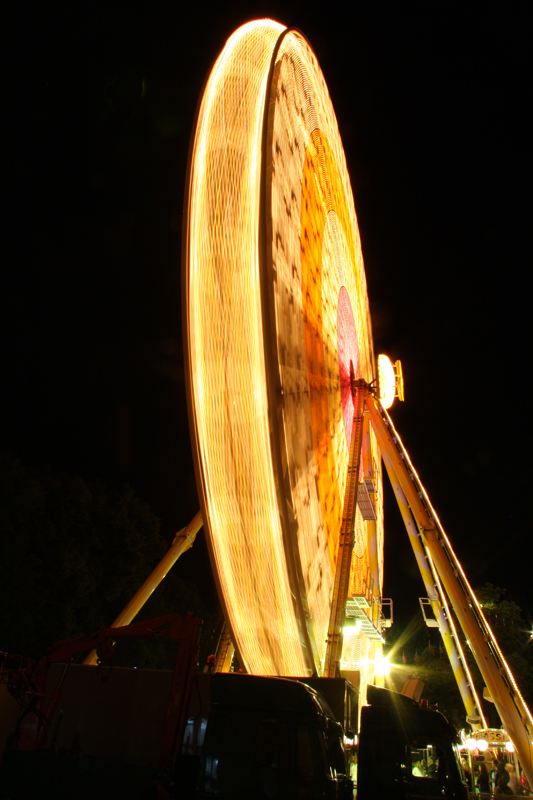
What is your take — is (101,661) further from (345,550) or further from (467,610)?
(467,610)

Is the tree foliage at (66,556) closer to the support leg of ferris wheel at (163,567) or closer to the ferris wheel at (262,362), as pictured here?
the support leg of ferris wheel at (163,567)

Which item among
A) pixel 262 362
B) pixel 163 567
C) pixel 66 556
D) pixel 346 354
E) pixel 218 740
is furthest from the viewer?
pixel 66 556

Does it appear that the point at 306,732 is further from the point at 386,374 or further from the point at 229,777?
the point at 386,374

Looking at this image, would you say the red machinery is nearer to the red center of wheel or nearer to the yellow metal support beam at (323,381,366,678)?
the yellow metal support beam at (323,381,366,678)

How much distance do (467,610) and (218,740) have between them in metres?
5.29

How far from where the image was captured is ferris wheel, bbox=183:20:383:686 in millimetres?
6855

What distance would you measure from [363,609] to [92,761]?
783cm

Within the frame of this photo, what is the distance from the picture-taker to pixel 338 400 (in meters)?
10.4

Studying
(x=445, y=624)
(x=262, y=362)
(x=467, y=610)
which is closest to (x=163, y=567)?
(x=467, y=610)

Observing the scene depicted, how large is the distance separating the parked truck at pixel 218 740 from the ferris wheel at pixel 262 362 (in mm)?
954

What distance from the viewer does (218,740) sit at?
502 cm

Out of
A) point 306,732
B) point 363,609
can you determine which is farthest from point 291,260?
point 363,609

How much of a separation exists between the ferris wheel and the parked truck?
37.6 inches

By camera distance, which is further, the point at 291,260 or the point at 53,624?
the point at 53,624
